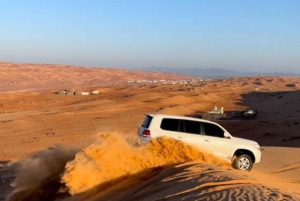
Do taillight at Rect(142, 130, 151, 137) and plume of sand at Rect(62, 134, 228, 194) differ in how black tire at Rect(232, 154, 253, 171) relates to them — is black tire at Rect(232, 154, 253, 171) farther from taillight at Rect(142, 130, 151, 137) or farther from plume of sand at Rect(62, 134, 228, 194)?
taillight at Rect(142, 130, 151, 137)

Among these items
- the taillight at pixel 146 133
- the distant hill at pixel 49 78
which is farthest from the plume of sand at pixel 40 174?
the distant hill at pixel 49 78

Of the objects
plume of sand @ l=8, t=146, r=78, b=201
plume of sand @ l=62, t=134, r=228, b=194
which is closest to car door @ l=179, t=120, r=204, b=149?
plume of sand @ l=62, t=134, r=228, b=194

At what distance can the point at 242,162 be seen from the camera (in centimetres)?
1277

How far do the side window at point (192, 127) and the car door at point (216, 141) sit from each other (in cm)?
15

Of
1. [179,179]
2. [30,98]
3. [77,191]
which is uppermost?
[179,179]

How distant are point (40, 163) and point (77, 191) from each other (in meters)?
2.05

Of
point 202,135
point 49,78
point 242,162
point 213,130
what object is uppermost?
point 213,130

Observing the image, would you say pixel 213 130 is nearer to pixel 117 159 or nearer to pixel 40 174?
pixel 117 159

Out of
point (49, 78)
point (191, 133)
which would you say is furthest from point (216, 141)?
point (49, 78)

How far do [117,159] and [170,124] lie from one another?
9.00 ft

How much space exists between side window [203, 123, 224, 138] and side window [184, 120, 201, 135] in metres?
0.22

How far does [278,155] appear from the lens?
653 inches

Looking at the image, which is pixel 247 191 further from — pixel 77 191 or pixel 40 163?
pixel 40 163

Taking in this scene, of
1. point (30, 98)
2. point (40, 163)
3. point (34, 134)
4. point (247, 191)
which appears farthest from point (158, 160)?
point (30, 98)
